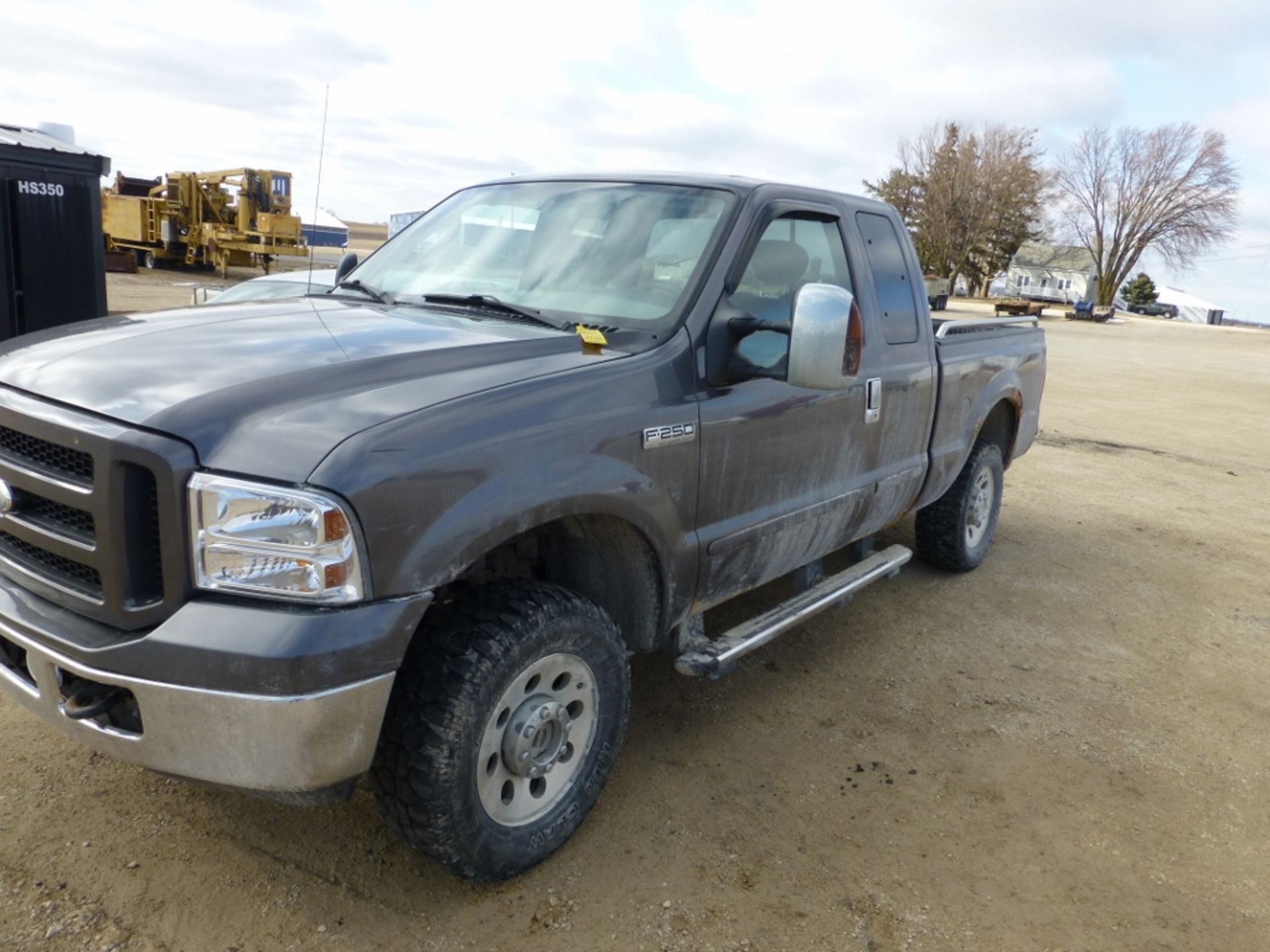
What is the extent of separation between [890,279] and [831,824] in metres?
2.34

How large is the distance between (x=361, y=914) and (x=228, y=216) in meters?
28.7

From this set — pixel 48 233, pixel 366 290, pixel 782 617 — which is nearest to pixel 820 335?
pixel 782 617

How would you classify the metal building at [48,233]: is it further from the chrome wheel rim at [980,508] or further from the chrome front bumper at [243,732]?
the chrome wheel rim at [980,508]

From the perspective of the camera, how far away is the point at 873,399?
13.1ft

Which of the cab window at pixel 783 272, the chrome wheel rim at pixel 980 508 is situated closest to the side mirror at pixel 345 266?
the cab window at pixel 783 272

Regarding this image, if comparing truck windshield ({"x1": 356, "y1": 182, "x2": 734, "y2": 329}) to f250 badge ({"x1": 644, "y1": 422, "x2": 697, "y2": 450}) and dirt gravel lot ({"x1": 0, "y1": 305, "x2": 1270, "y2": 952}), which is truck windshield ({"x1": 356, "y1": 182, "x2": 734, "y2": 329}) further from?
dirt gravel lot ({"x1": 0, "y1": 305, "x2": 1270, "y2": 952})

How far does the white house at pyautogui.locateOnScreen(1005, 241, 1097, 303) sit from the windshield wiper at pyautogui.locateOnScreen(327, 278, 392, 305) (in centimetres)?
8068

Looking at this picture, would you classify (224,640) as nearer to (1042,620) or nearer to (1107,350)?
(1042,620)

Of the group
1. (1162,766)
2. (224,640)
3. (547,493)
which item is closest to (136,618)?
(224,640)

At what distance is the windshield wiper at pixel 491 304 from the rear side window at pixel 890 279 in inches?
63.1

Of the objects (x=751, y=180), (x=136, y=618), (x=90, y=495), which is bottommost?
(x=136, y=618)

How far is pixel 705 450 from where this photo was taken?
3098mm

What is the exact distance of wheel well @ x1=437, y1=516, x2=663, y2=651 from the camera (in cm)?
300

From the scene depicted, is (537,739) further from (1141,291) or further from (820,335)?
(1141,291)
